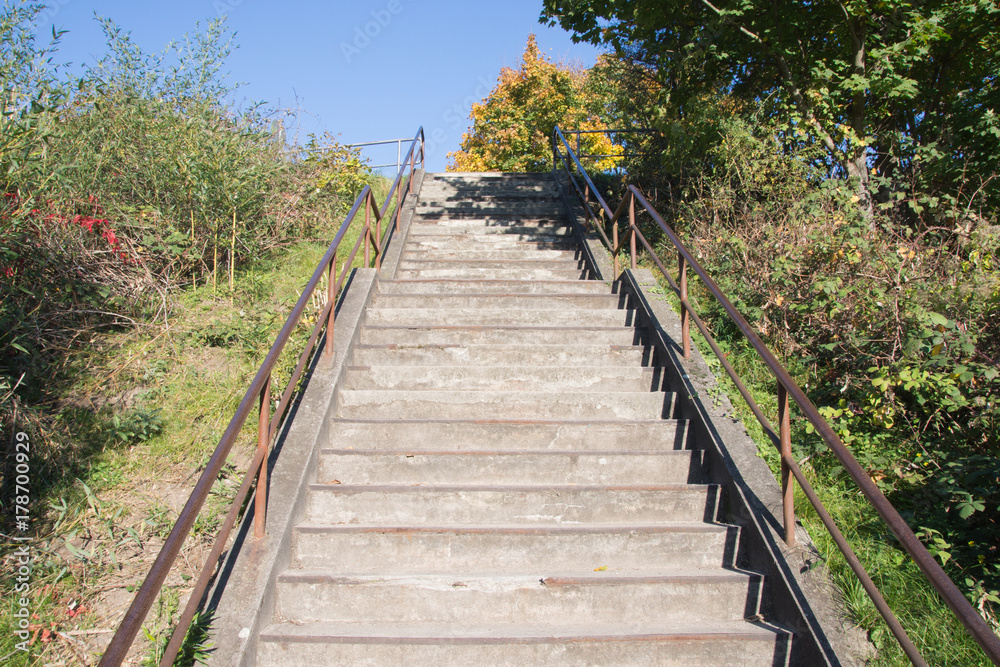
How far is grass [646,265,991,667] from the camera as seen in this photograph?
2.36m

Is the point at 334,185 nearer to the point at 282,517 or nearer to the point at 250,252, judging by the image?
the point at 250,252

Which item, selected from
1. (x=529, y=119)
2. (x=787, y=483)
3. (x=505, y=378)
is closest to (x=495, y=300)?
(x=505, y=378)

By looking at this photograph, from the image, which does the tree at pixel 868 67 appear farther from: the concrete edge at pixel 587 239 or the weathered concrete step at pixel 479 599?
the weathered concrete step at pixel 479 599

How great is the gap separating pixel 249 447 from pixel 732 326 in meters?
3.96

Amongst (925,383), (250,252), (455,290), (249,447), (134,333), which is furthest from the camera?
(250,252)

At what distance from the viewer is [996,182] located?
5.85m

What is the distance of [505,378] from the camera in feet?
13.7

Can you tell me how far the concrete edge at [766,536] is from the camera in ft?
7.88

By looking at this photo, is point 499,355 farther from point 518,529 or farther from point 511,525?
point 518,529

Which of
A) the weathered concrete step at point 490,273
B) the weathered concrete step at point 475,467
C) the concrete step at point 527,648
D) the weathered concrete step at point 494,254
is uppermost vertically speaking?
the weathered concrete step at point 494,254

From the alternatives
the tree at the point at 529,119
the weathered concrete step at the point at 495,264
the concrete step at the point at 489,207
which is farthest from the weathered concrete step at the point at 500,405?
the tree at the point at 529,119

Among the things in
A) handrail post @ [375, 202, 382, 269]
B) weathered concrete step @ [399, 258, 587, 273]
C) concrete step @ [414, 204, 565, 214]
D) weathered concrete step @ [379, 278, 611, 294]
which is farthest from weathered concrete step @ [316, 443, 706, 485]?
concrete step @ [414, 204, 565, 214]

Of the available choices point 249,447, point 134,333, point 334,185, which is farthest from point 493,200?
point 249,447

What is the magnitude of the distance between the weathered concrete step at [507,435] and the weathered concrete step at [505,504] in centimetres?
45
